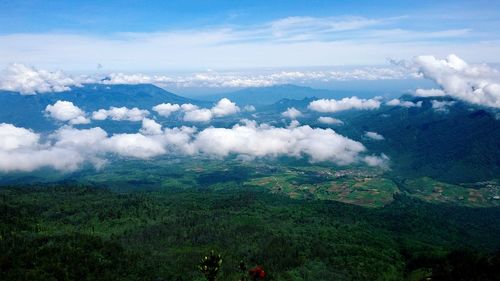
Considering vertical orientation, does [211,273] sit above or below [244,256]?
above

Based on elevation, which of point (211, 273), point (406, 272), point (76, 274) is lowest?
point (406, 272)

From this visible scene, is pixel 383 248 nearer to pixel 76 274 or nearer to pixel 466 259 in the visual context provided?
pixel 466 259

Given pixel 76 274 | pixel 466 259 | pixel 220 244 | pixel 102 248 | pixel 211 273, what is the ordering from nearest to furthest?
1. pixel 211 273
2. pixel 76 274
3. pixel 466 259
4. pixel 102 248
5. pixel 220 244

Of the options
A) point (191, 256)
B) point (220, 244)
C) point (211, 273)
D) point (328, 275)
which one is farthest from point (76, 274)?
point (211, 273)

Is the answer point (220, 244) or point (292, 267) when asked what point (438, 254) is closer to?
point (292, 267)

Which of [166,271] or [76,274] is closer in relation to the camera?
[76,274]

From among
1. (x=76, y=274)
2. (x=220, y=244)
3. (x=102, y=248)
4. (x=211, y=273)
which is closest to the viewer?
(x=211, y=273)

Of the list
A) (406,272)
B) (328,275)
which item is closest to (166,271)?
(328,275)

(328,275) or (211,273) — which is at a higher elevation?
(211,273)

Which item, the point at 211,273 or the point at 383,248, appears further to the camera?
the point at 383,248
